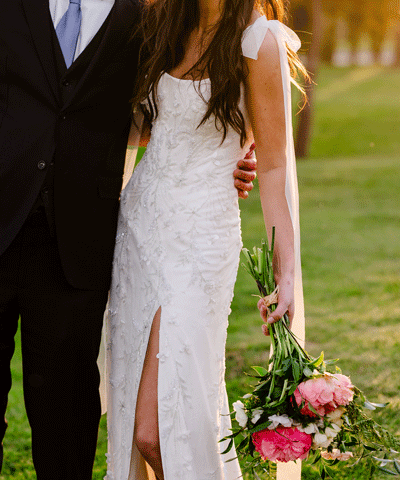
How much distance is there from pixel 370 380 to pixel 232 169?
304 centimetres

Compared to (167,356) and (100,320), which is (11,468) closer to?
(100,320)

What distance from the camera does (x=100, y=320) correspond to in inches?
107

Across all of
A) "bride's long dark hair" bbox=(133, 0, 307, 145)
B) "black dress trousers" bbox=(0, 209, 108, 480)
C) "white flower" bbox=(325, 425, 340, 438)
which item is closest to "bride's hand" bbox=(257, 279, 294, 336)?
"white flower" bbox=(325, 425, 340, 438)

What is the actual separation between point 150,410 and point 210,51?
4.29 ft

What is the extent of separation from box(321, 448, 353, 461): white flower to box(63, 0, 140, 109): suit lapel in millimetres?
1496

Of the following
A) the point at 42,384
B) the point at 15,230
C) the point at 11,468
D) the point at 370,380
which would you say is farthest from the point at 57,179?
the point at 370,380

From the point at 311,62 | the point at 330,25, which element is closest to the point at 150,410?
the point at 311,62

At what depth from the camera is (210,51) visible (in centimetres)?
→ 248

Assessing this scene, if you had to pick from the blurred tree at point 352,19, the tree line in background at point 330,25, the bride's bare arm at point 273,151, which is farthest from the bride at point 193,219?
the blurred tree at point 352,19

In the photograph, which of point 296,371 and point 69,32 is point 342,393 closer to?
point 296,371

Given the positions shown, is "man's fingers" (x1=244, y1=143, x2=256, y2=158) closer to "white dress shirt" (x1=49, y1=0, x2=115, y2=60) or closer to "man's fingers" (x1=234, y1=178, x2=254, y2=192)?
"man's fingers" (x1=234, y1=178, x2=254, y2=192)

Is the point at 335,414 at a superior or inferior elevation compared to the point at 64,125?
inferior

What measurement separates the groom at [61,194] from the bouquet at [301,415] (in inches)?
27.8

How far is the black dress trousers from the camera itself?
2562 mm
